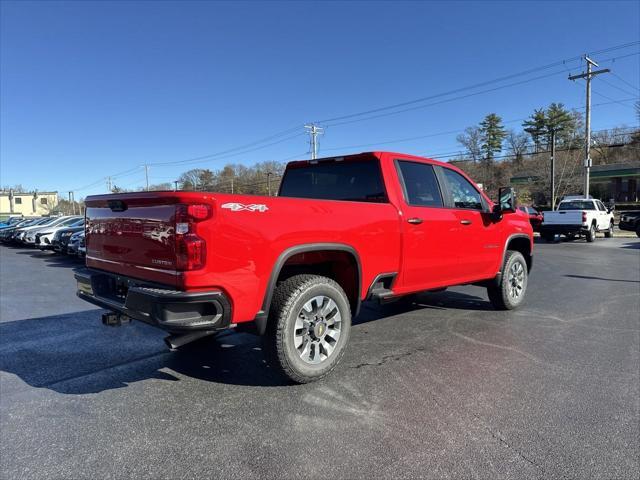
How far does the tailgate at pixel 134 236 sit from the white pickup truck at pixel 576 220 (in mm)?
19993

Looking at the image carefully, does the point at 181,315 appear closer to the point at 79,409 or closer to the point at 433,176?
the point at 79,409

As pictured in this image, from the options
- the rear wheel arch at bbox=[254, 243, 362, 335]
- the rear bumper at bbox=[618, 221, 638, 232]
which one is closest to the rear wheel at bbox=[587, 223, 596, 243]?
the rear bumper at bbox=[618, 221, 638, 232]

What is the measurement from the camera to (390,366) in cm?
401

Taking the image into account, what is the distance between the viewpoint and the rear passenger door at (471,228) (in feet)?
16.5

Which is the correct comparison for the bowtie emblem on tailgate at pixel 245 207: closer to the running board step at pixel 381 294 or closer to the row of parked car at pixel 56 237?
the running board step at pixel 381 294

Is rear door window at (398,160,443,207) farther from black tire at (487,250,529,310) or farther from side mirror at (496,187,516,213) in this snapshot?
black tire at (487,250,529,310)

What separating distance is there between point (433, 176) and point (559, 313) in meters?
3.00

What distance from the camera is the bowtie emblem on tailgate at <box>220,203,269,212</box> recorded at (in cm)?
293

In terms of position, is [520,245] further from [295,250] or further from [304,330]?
[295,250]

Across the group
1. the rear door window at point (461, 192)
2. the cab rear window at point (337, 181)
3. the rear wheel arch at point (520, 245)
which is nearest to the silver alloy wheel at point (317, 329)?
the cab rear window at point (337, 181)

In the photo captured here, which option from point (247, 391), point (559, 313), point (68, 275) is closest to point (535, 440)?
point (247, 391)

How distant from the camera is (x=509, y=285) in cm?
612

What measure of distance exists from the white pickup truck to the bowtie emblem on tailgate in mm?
19522

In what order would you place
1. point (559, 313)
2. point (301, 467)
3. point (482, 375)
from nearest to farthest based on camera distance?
point (301, 467) < point (482, 375) < point (559, 313)
